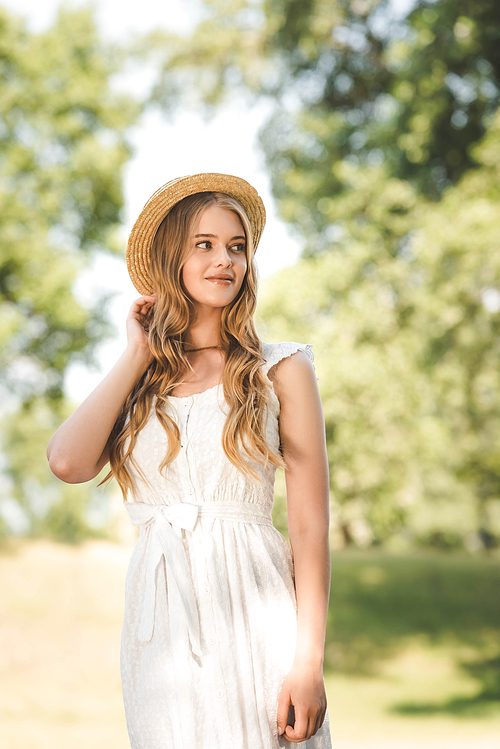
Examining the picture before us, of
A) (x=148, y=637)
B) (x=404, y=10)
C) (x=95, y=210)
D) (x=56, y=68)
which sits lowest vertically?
(x=148, y=637)

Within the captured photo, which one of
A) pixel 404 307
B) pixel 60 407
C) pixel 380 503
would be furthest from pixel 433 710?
pixel 60 407

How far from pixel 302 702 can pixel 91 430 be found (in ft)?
2.31

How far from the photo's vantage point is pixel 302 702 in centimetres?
146

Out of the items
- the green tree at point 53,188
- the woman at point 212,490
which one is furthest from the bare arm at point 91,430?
the green tree at point 53,188

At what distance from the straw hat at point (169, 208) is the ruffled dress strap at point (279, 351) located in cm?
36

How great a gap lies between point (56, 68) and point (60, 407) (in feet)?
15.5

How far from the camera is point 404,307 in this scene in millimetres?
9672

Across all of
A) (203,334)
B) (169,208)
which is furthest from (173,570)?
(169,208)

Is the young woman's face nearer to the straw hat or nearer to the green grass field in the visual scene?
the straw hat

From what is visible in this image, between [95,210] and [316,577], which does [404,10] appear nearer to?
[95,210]

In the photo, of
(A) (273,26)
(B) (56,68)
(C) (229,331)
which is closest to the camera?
(C) (229,331)

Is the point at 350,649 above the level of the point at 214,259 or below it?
above

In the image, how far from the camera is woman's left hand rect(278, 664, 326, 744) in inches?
57.4

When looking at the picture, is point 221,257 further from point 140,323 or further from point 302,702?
point 302,702
